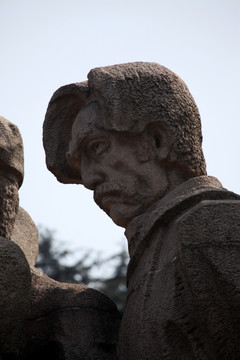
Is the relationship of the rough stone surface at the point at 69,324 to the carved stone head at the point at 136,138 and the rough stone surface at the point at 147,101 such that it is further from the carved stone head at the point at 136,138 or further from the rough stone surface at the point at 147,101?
the rough stone surface at the point at 147,101

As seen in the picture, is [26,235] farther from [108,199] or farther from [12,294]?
[12,294]

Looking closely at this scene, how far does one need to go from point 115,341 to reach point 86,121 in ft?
4.38

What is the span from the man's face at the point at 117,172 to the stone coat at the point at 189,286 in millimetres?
360

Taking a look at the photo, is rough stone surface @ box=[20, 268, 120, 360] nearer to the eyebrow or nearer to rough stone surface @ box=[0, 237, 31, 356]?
rough stone surface @ box=[0, 237, 31, 356]

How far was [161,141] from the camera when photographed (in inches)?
223

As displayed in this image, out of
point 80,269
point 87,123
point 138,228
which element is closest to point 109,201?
point 138,228

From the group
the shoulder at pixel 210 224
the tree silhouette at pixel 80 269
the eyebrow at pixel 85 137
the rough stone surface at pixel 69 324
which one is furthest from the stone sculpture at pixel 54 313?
the tree silhouette at pixel 80 269

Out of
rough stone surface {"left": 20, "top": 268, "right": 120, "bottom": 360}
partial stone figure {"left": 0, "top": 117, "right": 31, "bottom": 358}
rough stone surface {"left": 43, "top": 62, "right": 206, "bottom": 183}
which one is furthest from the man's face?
partial stone figure {"left": 0, "top": 117, "right": 31, "bottom": 358}

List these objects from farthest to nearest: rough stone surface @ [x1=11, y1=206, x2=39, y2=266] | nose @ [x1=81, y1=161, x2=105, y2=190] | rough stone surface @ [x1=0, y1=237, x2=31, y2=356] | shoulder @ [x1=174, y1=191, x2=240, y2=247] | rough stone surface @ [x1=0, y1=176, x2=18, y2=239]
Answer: rough stone surface @ [x1=11, y1=206, x2=39, y2=266]
nose @ [x1=81, y1=161, x2=105, y2=190]
rough stone surface @ [x1=0, y1=176, x2=18, y2=239]
rough stone surface @ [x1=0, y1=237, x2=31, y2=356]
shoulder @ [x1=174, y1=191, x2=240, y2=247]

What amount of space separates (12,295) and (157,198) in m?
1.12

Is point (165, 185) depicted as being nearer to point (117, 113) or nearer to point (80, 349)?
point (117, 113)

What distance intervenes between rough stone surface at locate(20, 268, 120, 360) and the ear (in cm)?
96

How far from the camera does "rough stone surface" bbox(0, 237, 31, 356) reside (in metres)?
4.91

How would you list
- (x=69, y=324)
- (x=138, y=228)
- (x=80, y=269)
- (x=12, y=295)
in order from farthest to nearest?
(x=80, y=269) → (x=69, y=324) → (x=138, y=228) → (x=12, y=295)
